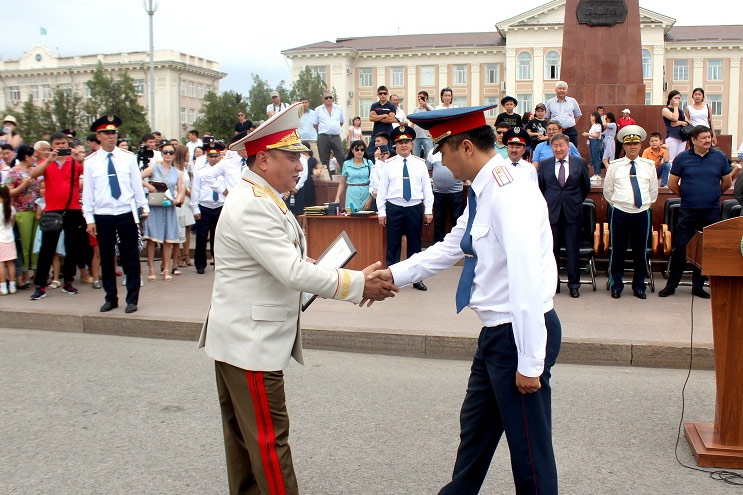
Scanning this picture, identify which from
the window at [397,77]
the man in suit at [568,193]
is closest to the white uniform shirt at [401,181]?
the man in suit at [568,193]

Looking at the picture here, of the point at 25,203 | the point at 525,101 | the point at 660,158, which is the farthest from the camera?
the point at 525,101

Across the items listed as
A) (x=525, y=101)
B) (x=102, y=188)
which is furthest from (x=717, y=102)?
(x=102, y=188)

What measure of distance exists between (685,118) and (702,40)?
59034 mm

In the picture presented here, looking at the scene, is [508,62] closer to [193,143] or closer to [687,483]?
[193,143]

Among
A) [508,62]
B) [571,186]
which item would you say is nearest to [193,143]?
[571,186]

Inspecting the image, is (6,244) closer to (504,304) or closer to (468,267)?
(468,267)

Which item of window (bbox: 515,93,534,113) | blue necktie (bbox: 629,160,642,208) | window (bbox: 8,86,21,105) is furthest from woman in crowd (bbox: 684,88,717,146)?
window (bbox: 8,86,21,105)

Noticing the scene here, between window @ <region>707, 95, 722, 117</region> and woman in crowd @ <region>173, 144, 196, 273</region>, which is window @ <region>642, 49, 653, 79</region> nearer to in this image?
window @ <region>707, 95, 722, 117</region>

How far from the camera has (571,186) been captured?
9.84m

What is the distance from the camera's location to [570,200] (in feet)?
32.2

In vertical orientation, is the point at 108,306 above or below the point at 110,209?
→ below

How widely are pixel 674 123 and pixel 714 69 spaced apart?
6051cm

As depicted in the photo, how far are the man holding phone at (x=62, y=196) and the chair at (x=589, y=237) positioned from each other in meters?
7.02

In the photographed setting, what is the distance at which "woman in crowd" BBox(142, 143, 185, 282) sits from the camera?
11.4 metres
